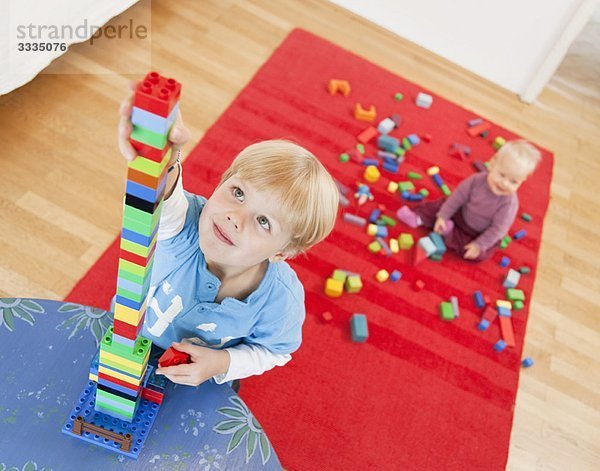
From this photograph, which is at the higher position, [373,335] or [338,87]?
[338,87]

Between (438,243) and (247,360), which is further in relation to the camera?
(438,243)

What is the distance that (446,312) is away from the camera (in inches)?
69.8

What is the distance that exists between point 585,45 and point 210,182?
226 centimetres

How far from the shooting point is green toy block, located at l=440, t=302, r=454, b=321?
177 centimetres

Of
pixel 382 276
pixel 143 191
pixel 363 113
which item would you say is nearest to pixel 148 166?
pixel 143 191

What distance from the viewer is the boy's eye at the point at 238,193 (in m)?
0.92

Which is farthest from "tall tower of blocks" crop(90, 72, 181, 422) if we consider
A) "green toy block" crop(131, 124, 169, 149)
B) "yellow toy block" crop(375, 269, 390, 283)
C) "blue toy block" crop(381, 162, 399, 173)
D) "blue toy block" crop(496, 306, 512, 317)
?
"blue toy block" crop(381, 162, 399, 173)

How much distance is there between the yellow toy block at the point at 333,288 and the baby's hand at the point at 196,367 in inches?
29.0

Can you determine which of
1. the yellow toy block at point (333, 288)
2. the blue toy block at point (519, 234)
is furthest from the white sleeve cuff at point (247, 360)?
the blue toy block at point (519, 234)

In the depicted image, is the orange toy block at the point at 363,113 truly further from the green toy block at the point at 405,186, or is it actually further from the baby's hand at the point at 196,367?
the baby's hand at the point at 196,367

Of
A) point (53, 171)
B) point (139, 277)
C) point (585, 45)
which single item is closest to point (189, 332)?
point (139, 277)

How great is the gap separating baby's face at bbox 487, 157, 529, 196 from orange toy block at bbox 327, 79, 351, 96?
2.07 feet

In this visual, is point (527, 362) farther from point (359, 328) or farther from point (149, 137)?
point (149, 137)

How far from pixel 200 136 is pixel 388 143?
0.63 metres
